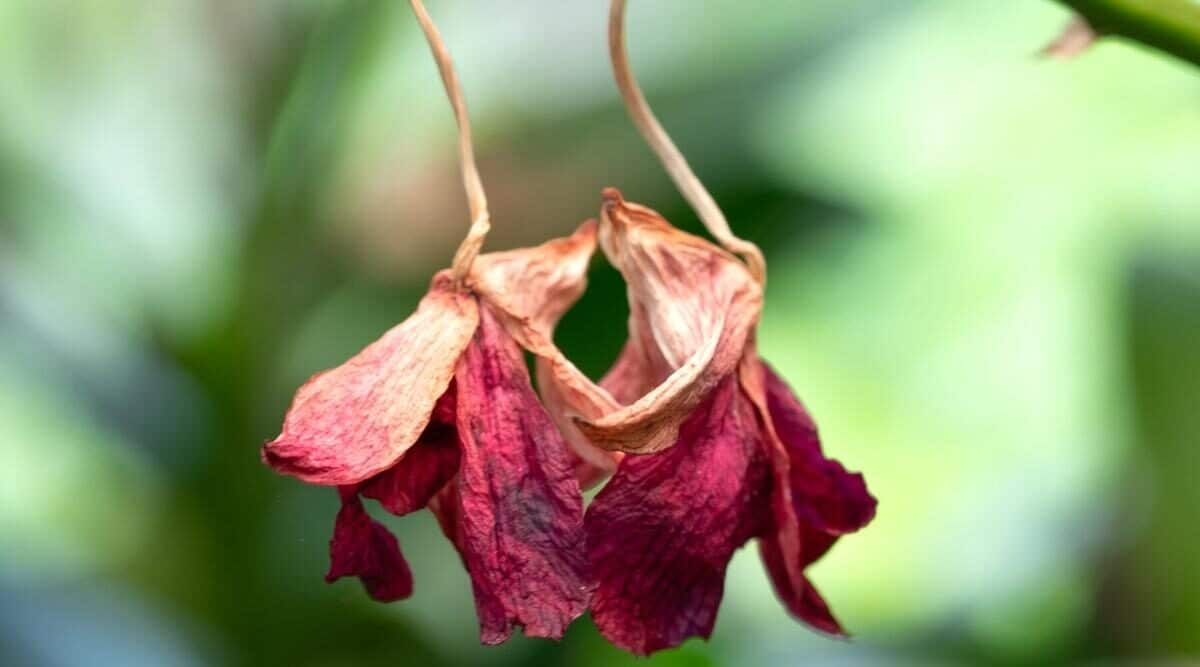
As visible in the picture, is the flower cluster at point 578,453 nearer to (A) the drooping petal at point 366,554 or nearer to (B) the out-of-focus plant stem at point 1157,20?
(A) the drooping petal at point 366,554

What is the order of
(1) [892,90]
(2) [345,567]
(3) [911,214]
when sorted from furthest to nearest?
(1) [892,90] < (3) [911,214] < (2) [345,567]

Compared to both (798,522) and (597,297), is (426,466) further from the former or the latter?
(597,297)

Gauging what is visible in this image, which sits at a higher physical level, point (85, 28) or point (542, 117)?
point (85, 28)

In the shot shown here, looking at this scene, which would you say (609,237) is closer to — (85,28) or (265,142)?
(265,142)

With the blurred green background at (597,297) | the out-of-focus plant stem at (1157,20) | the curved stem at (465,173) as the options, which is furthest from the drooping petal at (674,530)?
the blurred green background at (597,297)

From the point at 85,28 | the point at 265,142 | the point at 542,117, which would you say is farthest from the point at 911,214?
the point at 85,28

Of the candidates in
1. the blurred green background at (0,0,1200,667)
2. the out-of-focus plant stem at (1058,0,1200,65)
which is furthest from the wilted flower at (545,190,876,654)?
the blurred green background at (0,0,1200,667)

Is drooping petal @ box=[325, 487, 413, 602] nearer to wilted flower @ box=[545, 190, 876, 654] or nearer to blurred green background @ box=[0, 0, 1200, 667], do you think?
wilted flower @ box=[545, 190, 876, 654]

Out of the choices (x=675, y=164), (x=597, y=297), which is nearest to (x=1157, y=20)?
(x=675, y=164)
